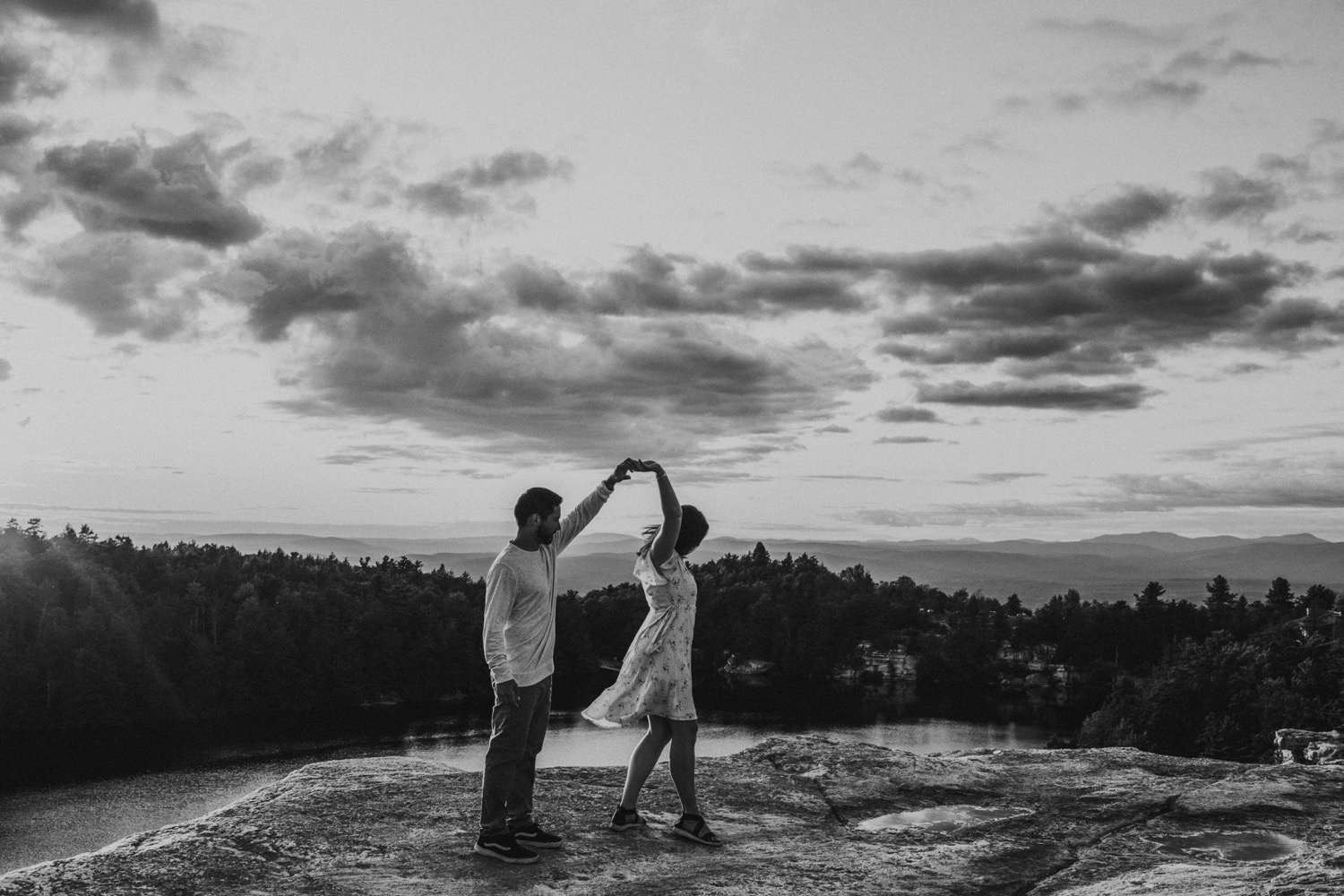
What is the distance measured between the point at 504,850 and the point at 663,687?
1.35 m

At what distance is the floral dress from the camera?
6.58m

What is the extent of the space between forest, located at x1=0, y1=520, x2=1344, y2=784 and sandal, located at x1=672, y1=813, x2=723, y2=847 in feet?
138

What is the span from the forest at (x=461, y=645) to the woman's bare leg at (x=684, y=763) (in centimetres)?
4201

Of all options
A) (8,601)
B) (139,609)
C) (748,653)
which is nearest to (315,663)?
(139,609)

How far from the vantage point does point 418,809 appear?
22.9ft

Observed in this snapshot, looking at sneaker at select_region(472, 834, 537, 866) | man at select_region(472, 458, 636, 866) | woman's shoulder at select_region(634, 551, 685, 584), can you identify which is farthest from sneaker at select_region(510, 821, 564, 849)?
woman's shoulder at select_region(634, 551, 685, 584)

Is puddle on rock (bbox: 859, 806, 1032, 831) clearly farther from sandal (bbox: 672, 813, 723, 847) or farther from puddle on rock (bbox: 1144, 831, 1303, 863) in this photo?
sandal (bbox: 672, 813, 723, 847)

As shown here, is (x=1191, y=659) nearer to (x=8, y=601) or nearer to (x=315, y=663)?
(x=315, y=663)

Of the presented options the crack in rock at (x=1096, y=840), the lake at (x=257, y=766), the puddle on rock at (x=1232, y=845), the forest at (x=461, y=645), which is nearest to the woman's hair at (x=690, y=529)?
the crack in rock at (x=1096, y=840)

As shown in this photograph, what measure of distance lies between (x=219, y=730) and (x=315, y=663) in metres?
12.9

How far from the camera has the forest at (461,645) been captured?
50.8 meters

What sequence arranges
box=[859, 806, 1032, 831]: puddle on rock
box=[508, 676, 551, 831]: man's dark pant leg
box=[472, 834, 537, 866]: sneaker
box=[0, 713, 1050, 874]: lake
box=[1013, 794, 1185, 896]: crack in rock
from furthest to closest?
box=[0, 713, 1050, 874]: lake
box=[859, 806, 1032, 831]: puddle on rock
box=[508, 676, 551, 831]: man's dark pant leg
box=[1013, 794, 1185, 896]: crack in rock
box=[472, 834, 537, 866]: sneaker

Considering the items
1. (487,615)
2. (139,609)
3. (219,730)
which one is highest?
(487,615)

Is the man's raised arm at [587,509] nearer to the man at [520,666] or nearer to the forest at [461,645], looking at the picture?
the man at [520,666]
